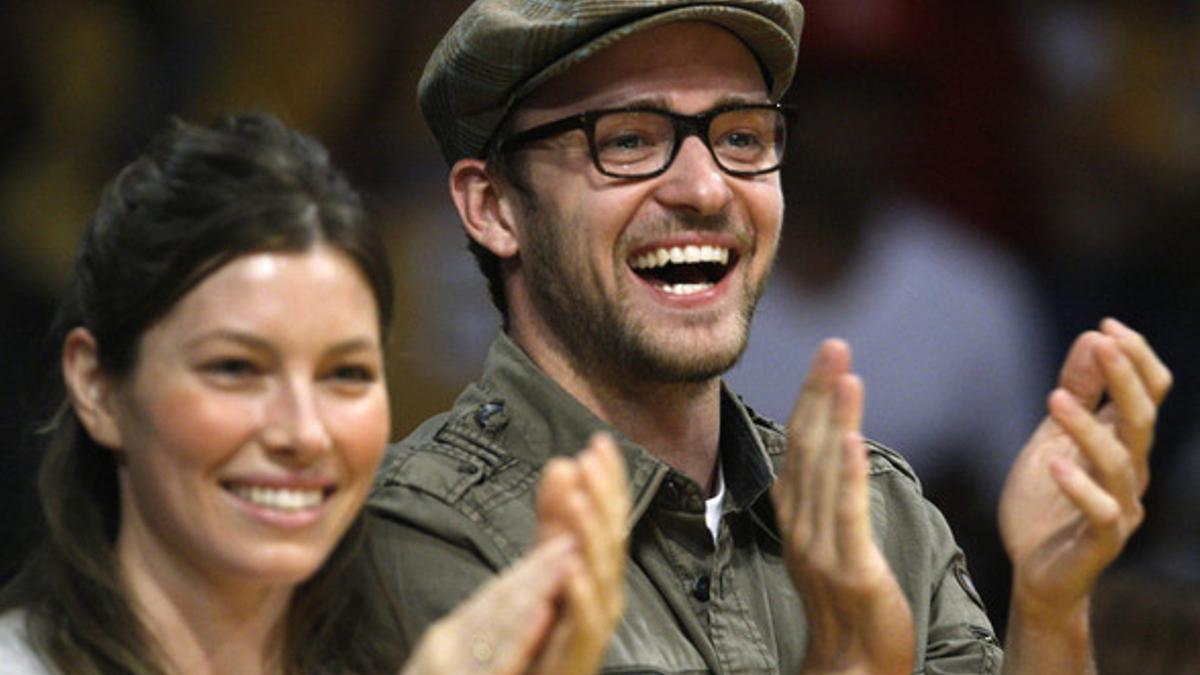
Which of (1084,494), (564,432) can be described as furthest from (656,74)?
(1084,494)

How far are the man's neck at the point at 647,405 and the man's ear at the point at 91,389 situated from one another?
0.62 m

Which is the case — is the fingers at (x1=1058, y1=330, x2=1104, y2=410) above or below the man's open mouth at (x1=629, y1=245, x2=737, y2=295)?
below

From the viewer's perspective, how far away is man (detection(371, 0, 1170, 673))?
2.13 m

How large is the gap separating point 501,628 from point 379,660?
31 cm

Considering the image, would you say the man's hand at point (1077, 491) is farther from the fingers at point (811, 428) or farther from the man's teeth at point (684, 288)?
the man's teeth at point (684, 288)

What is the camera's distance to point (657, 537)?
2.26 meters

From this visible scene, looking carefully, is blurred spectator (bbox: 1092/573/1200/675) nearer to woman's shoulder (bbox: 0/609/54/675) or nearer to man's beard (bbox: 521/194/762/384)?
man's beard (bbox: 521/194/762/384)

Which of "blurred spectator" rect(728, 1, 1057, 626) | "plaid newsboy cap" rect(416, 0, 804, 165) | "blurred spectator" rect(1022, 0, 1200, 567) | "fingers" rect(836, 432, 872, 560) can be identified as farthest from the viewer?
"blurred spectator" rect(1022, 0, 1200, 567)

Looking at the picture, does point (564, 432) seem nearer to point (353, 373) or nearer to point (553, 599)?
point (353, 373)

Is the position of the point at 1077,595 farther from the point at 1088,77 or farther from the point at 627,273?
the point at 1088,77

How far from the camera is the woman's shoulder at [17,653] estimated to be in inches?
69.0

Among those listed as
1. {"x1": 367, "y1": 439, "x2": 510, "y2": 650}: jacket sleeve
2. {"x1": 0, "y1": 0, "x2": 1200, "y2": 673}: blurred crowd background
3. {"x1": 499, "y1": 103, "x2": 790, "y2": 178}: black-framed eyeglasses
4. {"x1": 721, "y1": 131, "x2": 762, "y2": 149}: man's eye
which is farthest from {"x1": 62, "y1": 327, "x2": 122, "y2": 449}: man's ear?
{"x1": 0, "y1": 0, "x2": 1200, "y2": 673}: blurred crowd background

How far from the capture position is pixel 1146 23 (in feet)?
13.8

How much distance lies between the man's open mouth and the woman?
0.48 m
